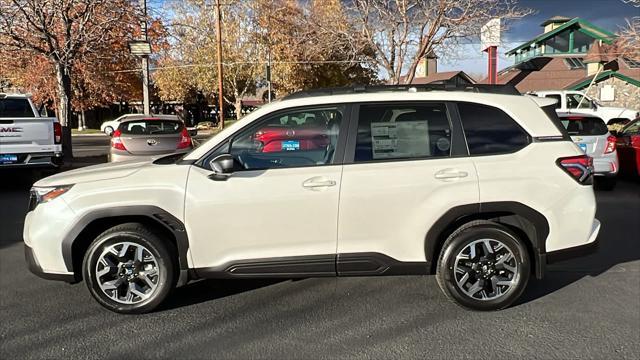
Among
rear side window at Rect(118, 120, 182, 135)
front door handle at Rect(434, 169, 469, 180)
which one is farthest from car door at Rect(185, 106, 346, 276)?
rear side window at Rect(118, 120, 182, 135)

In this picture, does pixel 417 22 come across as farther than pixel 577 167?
Yes

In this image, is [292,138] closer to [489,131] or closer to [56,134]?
[489,131]

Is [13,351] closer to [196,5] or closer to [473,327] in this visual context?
[473,327]

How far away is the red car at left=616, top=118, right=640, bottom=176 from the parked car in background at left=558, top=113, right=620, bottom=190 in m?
1.11

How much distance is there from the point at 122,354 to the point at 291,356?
3.76ft

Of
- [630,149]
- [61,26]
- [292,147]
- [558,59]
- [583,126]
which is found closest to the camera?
[292,147]

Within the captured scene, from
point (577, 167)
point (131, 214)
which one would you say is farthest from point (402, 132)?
point (131, 214)

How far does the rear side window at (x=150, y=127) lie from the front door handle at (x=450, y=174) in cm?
733

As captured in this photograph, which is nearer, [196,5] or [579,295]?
[579,295]

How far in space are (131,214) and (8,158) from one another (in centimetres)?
671

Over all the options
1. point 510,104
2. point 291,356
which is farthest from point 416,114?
point 291,356

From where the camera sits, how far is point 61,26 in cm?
1300

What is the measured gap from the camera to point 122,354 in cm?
329

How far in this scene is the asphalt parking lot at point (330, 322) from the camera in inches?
131
